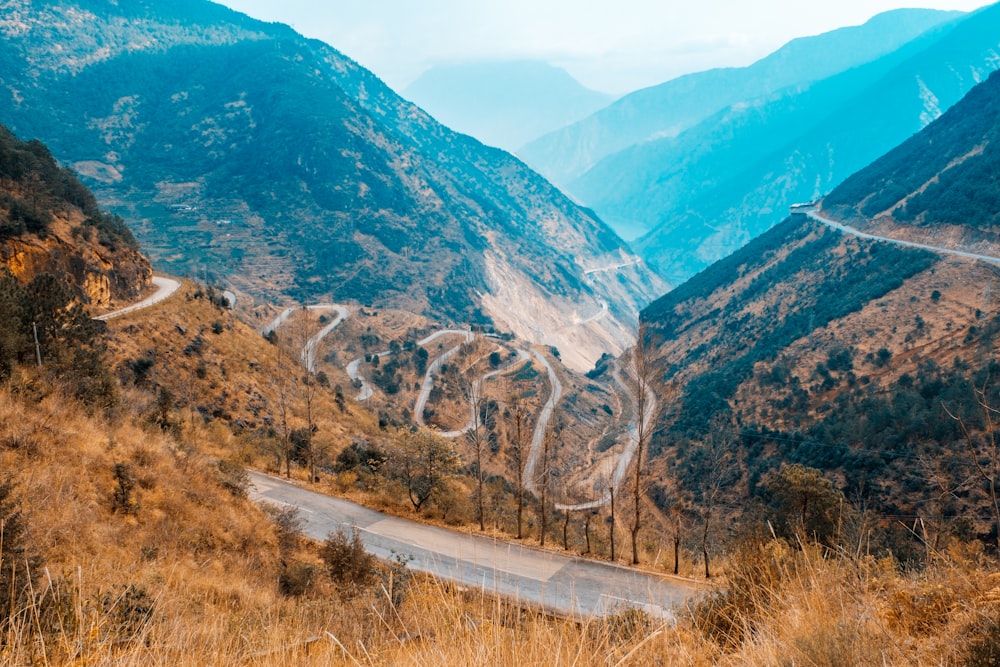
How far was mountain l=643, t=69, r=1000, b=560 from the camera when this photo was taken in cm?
3253

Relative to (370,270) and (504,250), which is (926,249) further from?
(504,250)

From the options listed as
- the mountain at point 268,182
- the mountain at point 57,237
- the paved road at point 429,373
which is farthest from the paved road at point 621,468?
the mountain at point 268,182

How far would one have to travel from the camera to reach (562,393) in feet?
244

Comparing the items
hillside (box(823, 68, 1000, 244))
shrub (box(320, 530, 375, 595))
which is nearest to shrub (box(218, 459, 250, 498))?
shrub (box(320, 530, 375, 595))

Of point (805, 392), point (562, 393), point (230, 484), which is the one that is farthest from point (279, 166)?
point (230, 484)

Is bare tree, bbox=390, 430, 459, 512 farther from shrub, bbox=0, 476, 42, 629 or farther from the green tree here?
shrub, bbox=0, 476, 42, 629

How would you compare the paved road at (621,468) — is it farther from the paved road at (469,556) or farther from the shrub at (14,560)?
the shrub at (14,560)

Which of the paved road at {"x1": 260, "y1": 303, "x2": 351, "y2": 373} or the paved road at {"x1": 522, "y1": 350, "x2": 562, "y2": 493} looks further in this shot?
the paved road at {"x1": 260, "y1": 303, "x2": 351, "y2": 373}

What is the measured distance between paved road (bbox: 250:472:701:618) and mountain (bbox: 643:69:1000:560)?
Result: 7179mm

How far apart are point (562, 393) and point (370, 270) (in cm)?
5809

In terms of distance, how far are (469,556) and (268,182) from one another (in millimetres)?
138269

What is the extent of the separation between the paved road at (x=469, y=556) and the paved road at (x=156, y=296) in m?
20.4

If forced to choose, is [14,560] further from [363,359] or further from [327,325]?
[327,325]

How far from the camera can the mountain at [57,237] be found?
27.8 m
